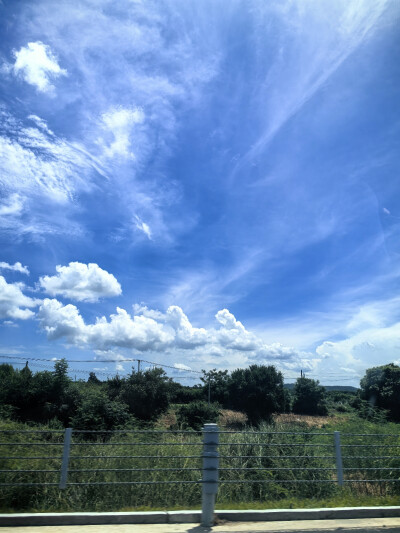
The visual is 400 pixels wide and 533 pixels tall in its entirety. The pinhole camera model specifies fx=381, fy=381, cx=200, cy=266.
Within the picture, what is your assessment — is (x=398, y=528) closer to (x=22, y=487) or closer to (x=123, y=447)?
(x=22, y=487)

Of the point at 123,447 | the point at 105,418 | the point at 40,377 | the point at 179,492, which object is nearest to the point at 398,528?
the point at 179,492

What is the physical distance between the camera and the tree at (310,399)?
48.4 metres

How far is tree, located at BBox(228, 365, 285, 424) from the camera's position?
42688 millimetres

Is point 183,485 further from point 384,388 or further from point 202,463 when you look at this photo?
point 384,388

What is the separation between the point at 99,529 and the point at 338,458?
14.7ft

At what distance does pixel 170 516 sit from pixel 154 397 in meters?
31.0

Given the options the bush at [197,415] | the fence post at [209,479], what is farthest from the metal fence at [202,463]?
the bush at [197,415]

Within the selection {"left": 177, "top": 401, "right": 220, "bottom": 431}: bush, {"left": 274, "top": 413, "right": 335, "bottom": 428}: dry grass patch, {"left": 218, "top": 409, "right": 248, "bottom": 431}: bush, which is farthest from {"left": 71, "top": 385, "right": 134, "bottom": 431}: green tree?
{"left": 274, "top": 413, "right": 335, "bottom": 428}: dry grass patch

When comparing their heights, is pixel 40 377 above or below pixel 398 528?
above

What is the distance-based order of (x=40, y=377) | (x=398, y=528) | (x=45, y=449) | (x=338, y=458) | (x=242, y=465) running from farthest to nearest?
1. (x=40, y=377)
2. (x=45, y=449)
3. (x=242, y=465)
4. (x=338, y=458)
5. (x=398, y=528)

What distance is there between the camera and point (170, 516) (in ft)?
17.2

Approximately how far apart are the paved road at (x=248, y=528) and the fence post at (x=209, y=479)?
157 mm

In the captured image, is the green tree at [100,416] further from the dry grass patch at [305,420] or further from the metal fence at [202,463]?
the dry grass patch at [305,420]

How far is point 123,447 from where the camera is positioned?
10602 millimetres
